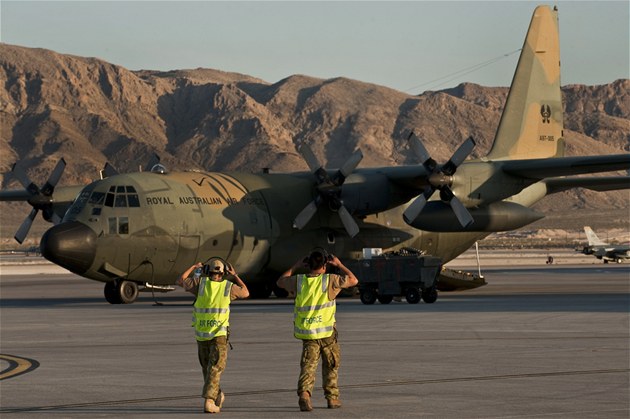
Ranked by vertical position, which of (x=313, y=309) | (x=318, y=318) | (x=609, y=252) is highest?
(x=313, y=309)

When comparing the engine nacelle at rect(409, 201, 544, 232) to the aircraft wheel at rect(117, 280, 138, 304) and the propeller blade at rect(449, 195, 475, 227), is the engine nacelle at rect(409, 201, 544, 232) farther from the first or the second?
the aircraft wheel at rect(117, 280, 138, 304)

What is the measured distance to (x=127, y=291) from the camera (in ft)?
130

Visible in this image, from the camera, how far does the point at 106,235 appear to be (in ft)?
123

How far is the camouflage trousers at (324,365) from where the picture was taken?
1516 cm

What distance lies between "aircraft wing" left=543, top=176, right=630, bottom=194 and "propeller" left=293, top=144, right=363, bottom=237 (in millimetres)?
9947

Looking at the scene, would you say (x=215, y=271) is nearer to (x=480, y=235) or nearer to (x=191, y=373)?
(x=191, y=373)

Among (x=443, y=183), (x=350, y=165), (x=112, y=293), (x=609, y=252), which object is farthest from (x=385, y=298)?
(x=609, y=252)

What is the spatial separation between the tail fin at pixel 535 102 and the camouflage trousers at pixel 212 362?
36501 millimetres

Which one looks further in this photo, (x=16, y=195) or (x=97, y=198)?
(x=16, y=195)

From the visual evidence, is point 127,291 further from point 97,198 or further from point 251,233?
point 251,233

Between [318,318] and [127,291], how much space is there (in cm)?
2462

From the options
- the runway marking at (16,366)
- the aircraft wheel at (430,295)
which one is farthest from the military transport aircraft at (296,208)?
the runway marking at (16,366)

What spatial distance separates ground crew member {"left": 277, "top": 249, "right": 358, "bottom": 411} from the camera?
1539 centimetres

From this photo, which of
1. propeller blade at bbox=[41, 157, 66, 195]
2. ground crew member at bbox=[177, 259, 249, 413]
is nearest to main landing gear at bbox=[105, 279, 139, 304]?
propeller blade at bbox=[41, 157, 66, 195]
